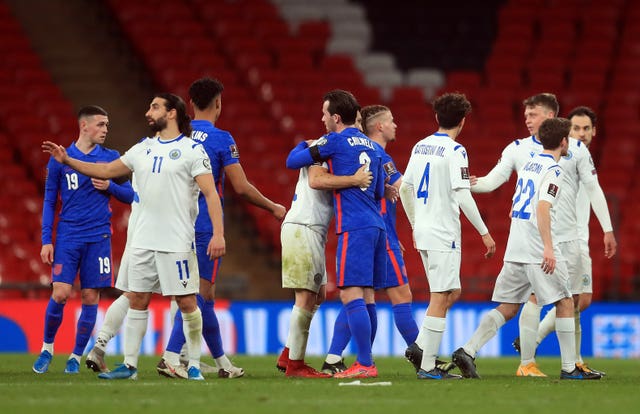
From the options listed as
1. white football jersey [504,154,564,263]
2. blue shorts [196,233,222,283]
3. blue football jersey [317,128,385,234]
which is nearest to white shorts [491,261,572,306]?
white football jersey [504,154,564,263]

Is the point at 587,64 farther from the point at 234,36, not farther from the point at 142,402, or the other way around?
the point at 142,402

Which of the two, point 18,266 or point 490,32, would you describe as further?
point 490,32

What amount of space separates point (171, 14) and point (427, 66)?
4.77m

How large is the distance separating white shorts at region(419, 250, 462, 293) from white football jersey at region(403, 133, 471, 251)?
0.17 feet

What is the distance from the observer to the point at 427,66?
21.4 m

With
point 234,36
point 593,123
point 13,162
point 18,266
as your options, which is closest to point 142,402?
point 593,123

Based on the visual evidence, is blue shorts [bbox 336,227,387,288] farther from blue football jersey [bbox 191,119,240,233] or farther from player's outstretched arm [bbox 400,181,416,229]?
blue football jersey [bbox 191,119,240,233]

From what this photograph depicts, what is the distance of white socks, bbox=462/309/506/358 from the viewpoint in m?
9.20

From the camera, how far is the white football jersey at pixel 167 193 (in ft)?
26.9

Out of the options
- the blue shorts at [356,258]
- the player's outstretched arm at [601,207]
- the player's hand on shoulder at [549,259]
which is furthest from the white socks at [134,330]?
the player's outstretched arm at [601,207]

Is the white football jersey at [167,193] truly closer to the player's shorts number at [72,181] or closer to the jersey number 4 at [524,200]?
the player's shorts number at [72,181]

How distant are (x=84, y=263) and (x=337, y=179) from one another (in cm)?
252

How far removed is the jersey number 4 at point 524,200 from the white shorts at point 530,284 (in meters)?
0.40

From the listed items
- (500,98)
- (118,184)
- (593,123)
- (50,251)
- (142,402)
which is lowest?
(142,402)
